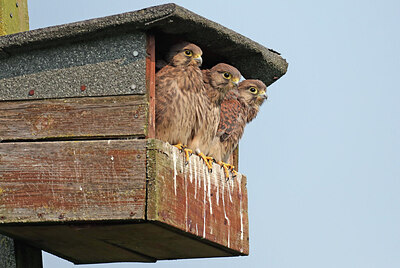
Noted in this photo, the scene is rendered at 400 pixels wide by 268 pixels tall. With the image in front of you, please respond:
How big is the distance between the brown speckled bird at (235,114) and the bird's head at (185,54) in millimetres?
719

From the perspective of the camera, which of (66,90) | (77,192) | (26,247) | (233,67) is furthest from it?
(233,67)

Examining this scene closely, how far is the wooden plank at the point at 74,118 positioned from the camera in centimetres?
596

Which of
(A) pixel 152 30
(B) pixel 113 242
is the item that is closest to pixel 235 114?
(A) pixel 152 30

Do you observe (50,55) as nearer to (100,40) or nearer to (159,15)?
(100,40)

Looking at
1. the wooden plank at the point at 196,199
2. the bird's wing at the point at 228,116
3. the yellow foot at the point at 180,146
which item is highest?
the bird's wing at the point at 228,116

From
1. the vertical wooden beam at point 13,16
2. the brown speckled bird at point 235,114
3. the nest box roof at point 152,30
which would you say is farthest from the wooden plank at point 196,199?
the vertical wooden beam at point 13,16

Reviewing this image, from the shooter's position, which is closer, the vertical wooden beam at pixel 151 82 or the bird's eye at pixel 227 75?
the vertical wooden beam at pixel 151 82

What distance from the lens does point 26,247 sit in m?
6.66

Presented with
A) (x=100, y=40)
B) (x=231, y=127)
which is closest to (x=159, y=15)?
(x=100, y=40)

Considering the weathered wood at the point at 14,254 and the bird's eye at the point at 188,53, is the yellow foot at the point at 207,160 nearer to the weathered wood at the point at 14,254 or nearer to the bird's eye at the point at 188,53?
the bird's eye at the point at 188,53

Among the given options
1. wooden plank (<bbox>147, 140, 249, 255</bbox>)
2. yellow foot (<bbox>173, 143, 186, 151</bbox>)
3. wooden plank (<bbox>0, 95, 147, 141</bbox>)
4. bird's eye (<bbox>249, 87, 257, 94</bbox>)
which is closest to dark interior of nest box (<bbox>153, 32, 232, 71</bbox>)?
bird's eye (<bbox>249, 87, 257, 94</bbox>)

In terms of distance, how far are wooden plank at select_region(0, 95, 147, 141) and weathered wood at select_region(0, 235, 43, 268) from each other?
0.87m

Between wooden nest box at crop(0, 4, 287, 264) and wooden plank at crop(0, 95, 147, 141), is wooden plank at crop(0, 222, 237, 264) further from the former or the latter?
wooden plank at crop(0, 95, 147, 141)

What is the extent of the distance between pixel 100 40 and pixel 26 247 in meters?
1.56
